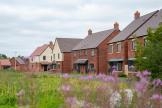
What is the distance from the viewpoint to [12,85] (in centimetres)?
2155

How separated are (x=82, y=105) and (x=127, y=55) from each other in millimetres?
52851

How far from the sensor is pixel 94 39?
7688cm

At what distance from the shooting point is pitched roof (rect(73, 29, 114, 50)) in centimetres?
7181

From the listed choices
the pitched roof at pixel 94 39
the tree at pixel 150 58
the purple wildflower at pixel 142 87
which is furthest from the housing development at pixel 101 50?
the purple wildflower at pixel 142 87

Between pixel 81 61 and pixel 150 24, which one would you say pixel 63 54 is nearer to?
pixel 81 61

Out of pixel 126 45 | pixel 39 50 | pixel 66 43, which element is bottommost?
pixel 126 45

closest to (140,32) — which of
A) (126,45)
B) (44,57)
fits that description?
(126,45)

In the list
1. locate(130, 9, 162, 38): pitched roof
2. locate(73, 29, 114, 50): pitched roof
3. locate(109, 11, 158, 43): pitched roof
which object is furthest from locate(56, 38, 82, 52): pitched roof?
locate(130, 9, 162, 38): pitched roof

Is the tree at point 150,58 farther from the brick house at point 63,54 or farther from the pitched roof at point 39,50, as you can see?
the pitched roof at point 39,50

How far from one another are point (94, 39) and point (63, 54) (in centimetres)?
1562

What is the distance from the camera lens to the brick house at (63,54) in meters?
90.5

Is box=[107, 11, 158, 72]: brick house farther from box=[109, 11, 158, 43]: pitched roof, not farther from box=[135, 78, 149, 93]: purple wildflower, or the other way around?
box=[135, 78, 149, 93]: purple wildflower

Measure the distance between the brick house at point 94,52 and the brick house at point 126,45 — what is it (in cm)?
571

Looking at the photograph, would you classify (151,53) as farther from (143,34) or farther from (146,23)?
(146,23)
